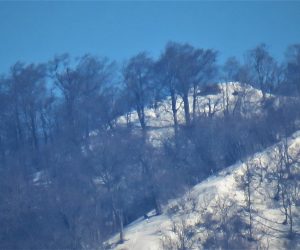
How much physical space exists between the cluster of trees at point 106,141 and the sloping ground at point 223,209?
4.13 ft

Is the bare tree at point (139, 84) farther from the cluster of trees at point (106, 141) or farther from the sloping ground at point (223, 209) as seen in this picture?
the sloping ground at point (223, 209)

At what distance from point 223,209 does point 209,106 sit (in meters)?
13.6

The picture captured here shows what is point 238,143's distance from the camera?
2802 cm

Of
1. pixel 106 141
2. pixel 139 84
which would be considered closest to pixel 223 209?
pixel 106 141

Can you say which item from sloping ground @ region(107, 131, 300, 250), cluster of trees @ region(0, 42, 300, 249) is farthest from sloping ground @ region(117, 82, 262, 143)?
sloping ground @ region(107, 131, 300, 250)

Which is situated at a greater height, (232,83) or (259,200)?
(232,83)

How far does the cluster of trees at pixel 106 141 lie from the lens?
80.7 feet

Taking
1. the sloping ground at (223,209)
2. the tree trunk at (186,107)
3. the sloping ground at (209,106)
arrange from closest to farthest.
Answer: the sloping ground at (223,209) → the tree trunk at (186,107) → the sloping ground at (209,106)

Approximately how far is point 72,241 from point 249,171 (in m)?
9.28

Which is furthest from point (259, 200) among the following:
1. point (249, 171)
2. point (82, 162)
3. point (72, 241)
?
point (82, 162)

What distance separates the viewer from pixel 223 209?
73.5ft

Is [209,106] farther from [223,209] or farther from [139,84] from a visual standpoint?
[223,209]

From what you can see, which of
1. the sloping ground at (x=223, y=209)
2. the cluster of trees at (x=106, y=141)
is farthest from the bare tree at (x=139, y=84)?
the sloping ground at (x=223, y=209)

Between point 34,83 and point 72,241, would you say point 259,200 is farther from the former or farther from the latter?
point 34,83
